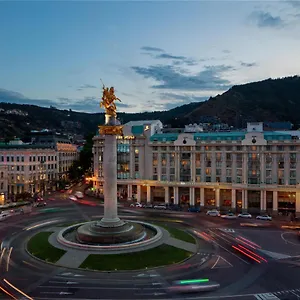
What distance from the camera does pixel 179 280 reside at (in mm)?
40906

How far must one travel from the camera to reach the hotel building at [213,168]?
89375mm

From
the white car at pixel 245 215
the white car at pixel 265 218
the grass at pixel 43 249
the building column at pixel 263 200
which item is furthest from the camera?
the building column at pixel 263 200

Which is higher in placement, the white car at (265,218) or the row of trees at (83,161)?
the row of trees at (83,161)

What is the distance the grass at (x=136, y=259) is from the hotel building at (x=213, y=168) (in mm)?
45703

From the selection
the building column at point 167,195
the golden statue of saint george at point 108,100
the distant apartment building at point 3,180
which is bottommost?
the building column at point 167,195

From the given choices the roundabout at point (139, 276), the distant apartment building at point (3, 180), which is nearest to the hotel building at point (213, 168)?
the distant apartment building at point (3, 180)

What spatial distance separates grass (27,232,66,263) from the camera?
4947 cm

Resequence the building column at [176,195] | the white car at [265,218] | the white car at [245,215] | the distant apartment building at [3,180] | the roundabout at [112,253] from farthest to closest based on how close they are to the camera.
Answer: the distant apartment building at [3,180]
the building column at [176,195]
the white car at [245,215]
the white car at [265,218]
the roundabout at [112,253]

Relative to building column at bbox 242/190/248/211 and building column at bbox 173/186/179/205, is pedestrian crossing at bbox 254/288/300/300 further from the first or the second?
building column at bbox 173/186/179/205

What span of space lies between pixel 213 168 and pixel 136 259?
53430 millimetres

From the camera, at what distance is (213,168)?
317 feet

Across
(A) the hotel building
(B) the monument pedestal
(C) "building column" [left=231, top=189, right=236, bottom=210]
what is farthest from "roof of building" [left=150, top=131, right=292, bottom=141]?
(B) the monument pedestal

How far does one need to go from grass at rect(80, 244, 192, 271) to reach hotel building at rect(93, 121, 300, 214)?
4570cm

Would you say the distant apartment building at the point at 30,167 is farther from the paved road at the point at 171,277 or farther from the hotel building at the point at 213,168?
the paved road at the point at 171,277
